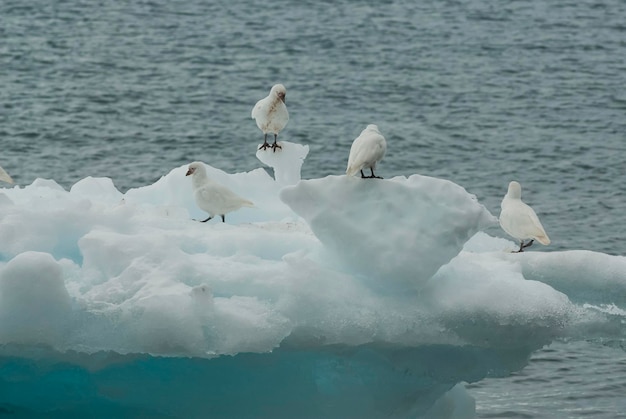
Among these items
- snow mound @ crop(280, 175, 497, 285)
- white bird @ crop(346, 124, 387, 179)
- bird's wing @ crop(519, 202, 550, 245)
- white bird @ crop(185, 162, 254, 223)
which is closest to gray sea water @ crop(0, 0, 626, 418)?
bird's wing @ crop(519, 202, 550, 245)

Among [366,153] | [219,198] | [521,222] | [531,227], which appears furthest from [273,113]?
[366,153]

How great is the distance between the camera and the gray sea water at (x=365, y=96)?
20.8m

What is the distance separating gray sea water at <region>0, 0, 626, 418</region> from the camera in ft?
68.2

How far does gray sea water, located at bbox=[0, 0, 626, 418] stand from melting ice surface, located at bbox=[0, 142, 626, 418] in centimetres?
344

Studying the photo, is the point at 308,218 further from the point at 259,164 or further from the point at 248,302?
the point at 259,164

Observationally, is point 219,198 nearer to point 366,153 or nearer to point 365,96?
point 366,153

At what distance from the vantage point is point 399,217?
946cm

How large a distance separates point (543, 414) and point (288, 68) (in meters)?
17.7

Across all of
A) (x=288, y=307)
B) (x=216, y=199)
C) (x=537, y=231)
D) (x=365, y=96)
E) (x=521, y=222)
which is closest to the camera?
(x=288, y=307)

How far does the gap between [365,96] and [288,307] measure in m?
18.5

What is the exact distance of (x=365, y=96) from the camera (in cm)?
2747

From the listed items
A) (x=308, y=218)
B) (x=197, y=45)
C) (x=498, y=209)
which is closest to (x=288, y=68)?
(x=197, y=45)

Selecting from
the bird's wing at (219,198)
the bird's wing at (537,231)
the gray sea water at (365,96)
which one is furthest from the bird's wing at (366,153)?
the gray sea water at (365,96)

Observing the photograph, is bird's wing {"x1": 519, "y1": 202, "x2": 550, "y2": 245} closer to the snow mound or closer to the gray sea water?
the snow mound
